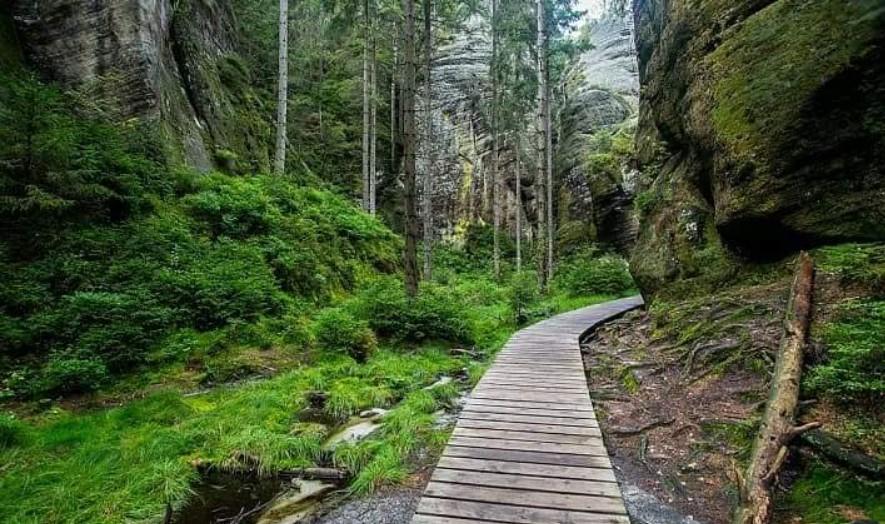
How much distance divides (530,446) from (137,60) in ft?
48.4

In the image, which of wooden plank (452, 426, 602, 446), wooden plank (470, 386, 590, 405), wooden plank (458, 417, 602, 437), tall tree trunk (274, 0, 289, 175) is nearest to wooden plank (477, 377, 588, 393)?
wooden plank (470, 386, 590, 405)

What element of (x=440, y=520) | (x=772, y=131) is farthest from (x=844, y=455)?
(x=772, y=131)

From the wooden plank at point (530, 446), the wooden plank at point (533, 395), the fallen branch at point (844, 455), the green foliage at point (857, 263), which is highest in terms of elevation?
the green foliage at point (857, 263)

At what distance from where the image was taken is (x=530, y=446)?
15.3 feet

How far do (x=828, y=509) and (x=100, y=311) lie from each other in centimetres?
957

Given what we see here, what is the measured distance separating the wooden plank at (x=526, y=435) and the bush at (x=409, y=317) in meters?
5.76

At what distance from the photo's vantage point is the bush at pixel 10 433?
16.6 feet

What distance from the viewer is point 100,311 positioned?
7.38 meters

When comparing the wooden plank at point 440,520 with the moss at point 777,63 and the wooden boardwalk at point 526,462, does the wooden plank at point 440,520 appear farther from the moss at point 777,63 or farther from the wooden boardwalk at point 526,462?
the moss at point 777,63

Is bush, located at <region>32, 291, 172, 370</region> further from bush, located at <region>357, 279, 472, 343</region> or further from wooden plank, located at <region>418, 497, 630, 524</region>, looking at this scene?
wooden plank, located at <region>418, 497, 630, 524</region>

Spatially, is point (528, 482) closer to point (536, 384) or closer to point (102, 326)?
point (536, 384)

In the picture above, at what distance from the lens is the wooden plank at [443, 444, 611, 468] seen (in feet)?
13.9

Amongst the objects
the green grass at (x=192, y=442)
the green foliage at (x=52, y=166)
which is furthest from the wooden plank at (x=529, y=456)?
the green foliage at (x=52, y=166)

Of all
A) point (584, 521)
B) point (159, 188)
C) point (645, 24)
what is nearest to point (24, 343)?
point (159, 188)
